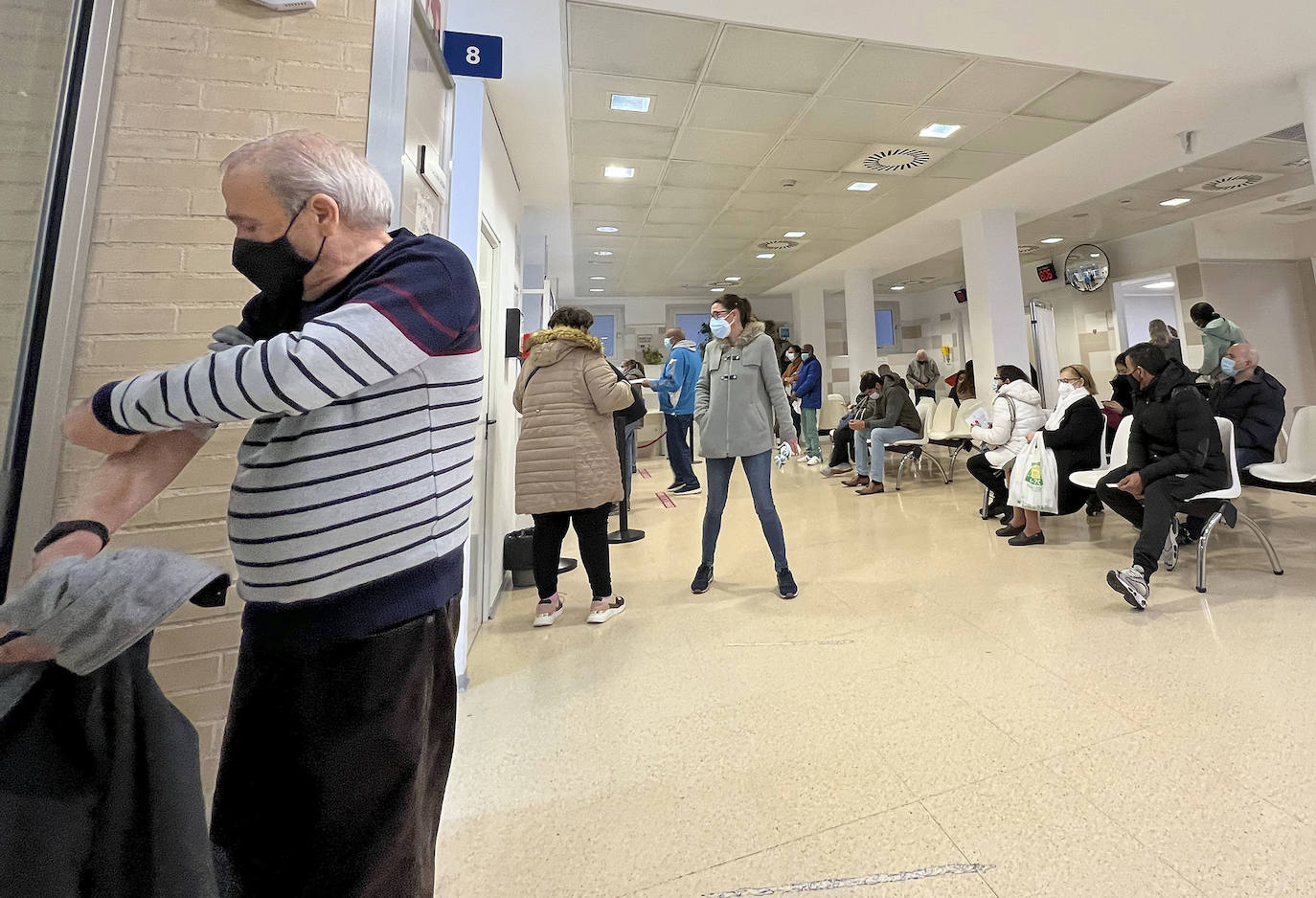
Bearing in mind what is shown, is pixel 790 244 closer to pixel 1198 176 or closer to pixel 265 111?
pixel 1198 176

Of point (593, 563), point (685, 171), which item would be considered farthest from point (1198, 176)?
point (593, 563)

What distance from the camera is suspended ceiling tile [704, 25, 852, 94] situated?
119 inches

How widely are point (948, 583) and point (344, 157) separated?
294cm

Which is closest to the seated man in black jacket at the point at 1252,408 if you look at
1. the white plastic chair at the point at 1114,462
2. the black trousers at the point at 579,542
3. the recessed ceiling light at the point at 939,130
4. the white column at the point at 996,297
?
the white plastic chair at the point at 1114,462

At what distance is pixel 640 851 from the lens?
3.86 ft

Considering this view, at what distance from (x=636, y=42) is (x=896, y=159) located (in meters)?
2.78

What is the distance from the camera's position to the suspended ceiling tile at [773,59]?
304cm

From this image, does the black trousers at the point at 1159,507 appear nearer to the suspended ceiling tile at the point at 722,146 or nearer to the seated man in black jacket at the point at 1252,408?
the seated man in black jacket at the point at 1252,408

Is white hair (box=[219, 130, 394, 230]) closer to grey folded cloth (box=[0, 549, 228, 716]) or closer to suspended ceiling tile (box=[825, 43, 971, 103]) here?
grey folded cloth (box=[0, 549, 228, 716])

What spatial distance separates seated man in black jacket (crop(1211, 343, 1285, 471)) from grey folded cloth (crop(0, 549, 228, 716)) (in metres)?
4.82

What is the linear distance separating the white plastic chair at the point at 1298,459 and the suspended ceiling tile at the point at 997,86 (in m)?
2.52

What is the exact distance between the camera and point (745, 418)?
2.62m

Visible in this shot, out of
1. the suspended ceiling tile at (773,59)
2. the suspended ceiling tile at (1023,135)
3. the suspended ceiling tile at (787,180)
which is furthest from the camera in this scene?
the suspended ceiling tile at (787,180)

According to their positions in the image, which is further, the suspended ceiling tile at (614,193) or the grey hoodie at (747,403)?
the suspended ceiling tile at (614,193)
